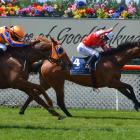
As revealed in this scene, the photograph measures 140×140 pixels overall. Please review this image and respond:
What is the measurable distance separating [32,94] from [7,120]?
3.50 feet

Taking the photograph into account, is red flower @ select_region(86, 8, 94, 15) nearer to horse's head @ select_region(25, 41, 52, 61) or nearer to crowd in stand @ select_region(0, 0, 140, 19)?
crowd in stand @ select_region(0, 0, 140, 19)

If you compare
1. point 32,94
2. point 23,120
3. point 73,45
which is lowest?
point 73,45

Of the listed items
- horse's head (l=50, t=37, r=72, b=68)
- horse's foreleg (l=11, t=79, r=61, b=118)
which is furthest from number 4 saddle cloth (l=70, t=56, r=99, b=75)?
horse's foreleg (l=11, t=79, r=61, b=118)

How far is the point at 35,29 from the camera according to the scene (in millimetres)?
21547

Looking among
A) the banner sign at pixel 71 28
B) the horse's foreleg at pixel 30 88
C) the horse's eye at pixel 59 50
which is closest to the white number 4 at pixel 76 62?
the horse's eye at pixel 59 50

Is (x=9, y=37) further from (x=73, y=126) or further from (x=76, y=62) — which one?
(x=76, y=62)

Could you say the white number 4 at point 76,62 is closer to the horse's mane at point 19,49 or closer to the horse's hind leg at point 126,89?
the horse's hind leg at point 126,89

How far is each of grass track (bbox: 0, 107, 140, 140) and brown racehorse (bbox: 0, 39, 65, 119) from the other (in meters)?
0.62

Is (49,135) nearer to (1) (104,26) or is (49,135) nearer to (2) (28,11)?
(1) (104,26)

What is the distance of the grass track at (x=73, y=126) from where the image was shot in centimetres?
888

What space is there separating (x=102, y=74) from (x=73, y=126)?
307 cm

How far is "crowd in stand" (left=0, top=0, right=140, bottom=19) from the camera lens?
22547 millimetres

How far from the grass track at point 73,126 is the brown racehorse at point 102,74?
0.58m

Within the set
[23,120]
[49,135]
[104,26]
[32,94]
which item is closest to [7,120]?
[23,120]
